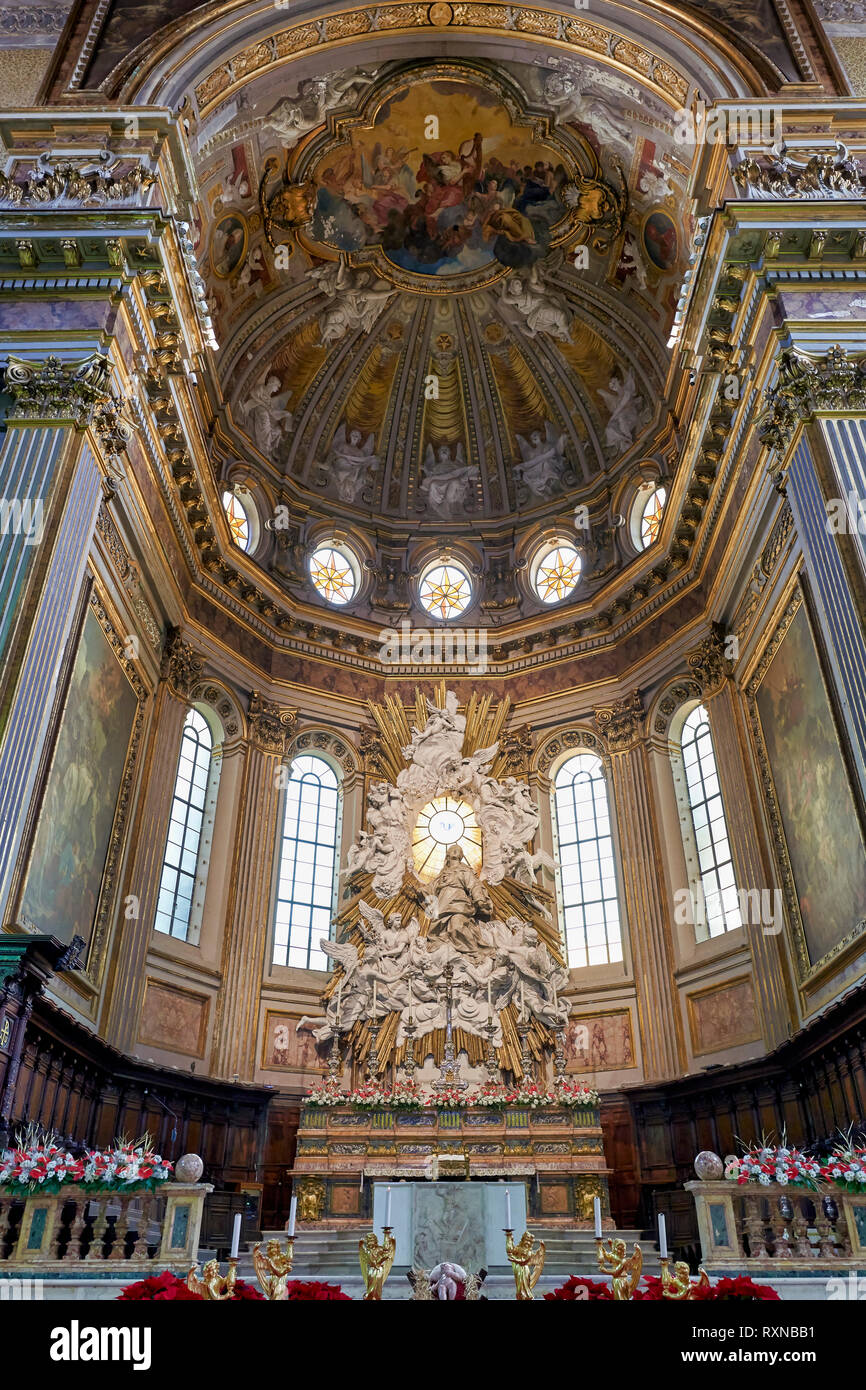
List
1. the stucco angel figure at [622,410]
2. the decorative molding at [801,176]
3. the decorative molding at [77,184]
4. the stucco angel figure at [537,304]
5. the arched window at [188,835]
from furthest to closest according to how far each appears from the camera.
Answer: the stucco angel figure at [537,304]
the stucco angel figure at [622,410]
the arched window at [188,835]
the decorative molding at [801,176]
the decorative molding at [77,184]

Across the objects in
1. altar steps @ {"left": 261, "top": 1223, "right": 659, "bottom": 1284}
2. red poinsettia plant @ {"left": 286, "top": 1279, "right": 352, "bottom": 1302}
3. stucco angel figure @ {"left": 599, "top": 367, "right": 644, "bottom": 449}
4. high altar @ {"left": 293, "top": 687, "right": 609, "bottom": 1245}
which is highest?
stucco angel figure @ {"left": 599, "top": 367, "right": 644, "bottom": 449}

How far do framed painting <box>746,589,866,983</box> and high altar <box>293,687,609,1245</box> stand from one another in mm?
4689

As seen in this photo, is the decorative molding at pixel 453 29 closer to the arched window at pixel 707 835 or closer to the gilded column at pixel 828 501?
the gilded column at pixel 828 501

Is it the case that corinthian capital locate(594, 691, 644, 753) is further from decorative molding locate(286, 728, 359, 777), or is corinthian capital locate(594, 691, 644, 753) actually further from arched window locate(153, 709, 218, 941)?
arched window locate(153, 709, 218, 941)

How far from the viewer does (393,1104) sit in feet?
52.5

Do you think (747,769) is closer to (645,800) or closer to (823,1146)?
(645,800)

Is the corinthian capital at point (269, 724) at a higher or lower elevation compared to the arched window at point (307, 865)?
higher

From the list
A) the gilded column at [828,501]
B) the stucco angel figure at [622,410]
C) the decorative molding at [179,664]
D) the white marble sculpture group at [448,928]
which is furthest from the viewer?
the stucco angel figure at [622,410]

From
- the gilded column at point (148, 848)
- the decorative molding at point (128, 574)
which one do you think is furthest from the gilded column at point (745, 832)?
the decorative molding at point (128, 574)

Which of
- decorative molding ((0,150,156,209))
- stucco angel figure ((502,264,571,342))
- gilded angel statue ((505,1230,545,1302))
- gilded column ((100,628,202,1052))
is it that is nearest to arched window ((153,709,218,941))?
gilded column ((100,628,202,1052))

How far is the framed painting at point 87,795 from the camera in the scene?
1248cm

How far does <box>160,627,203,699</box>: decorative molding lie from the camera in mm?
17859

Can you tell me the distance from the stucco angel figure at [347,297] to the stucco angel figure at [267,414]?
1610mm

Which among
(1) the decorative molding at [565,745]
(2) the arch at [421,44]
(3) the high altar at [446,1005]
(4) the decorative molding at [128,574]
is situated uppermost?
(2) the arch at [421,44]
